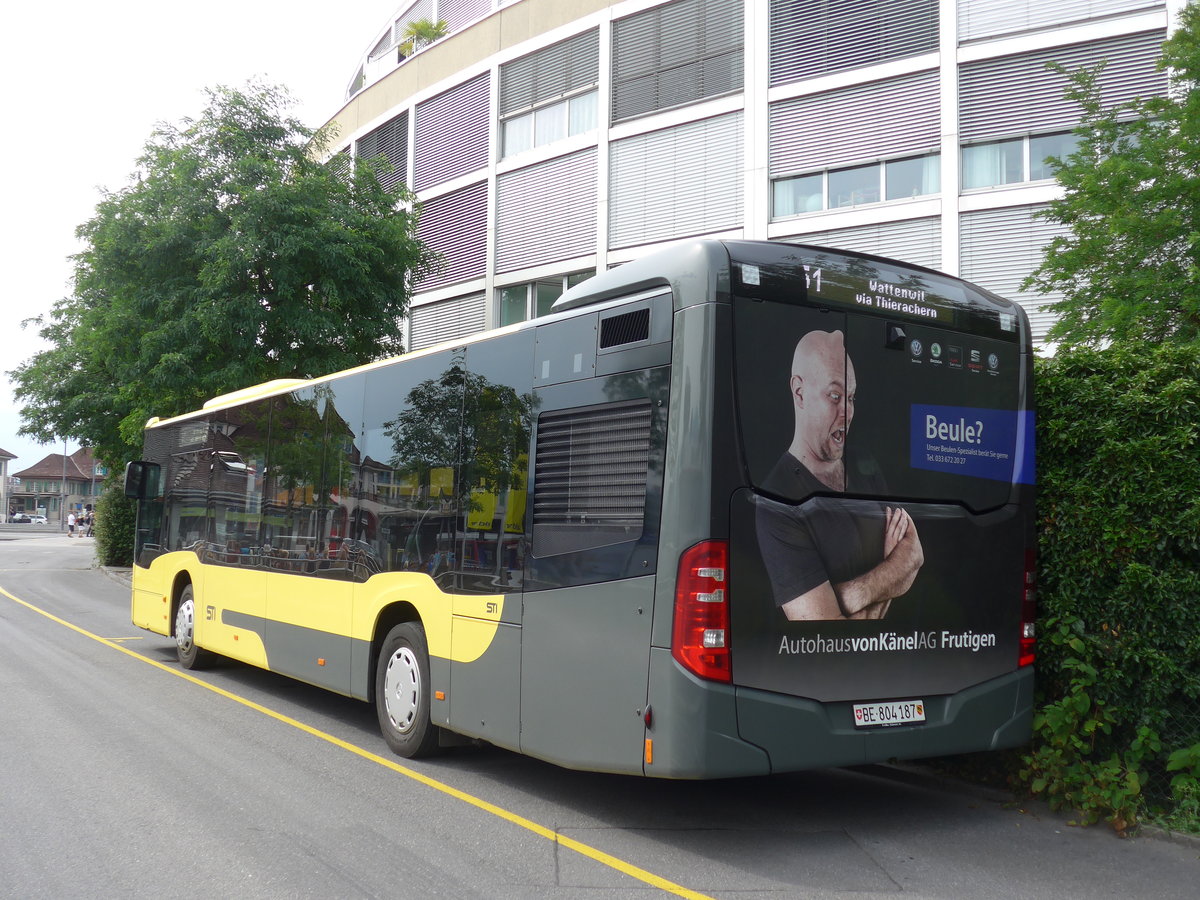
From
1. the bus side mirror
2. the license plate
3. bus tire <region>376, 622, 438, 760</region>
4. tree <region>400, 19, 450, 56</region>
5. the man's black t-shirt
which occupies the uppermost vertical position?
tree <region>400, 19, 450, 56</region>

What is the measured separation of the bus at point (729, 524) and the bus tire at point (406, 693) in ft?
0.10

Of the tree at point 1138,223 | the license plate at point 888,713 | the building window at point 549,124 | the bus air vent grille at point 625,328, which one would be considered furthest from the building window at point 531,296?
the license plate at point 888,713

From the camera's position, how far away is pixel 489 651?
6539mm

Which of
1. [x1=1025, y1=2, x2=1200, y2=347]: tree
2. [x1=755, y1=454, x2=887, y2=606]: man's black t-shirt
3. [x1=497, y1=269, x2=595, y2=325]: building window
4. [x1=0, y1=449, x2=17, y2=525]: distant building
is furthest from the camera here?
[x1=0, y1=449, x2=17, y2=525]: distant building

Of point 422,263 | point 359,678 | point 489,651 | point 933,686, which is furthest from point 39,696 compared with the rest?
point 422,263

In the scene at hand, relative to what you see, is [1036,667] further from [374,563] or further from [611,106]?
[611,106]

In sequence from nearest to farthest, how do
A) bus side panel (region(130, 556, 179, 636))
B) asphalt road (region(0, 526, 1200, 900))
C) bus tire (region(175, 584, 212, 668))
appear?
asphalt road (region(0, 526, 1200, 900))
bus tire (region(175, 584, 212, 668))
bus side panel (region(130, 556, 179, 636))

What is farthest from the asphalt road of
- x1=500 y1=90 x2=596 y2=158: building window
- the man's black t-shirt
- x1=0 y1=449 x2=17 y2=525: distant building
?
x1=0 y1=449 x2=17 y2=525: distant building

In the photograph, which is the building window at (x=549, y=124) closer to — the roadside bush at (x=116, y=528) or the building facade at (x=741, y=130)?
the building facade at (x=741, y=130)

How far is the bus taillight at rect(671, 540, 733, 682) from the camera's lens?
5098 millimetres

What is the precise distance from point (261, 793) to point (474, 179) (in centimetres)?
2115

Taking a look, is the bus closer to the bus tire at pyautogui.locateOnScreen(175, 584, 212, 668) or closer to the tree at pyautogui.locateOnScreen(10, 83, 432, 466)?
the bus tire at pyautogui.locateOnScreen(175, 584, 212, 668)

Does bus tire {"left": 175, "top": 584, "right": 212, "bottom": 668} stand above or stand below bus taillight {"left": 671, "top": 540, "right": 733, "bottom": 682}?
below

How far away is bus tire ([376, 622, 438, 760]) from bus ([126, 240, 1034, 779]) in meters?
0.03
